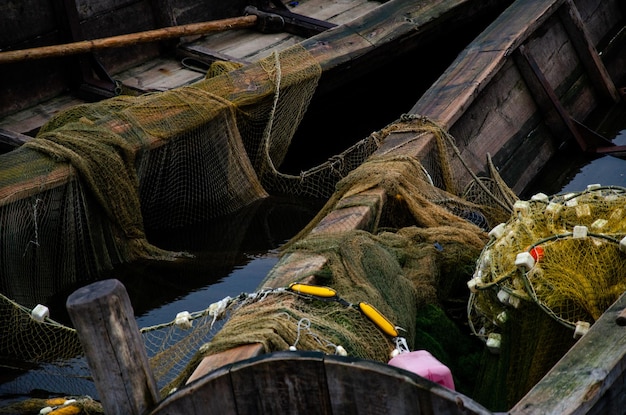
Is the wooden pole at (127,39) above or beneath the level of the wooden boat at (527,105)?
above

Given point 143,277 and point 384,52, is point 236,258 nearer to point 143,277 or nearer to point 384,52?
point 143,277

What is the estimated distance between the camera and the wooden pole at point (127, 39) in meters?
7.50

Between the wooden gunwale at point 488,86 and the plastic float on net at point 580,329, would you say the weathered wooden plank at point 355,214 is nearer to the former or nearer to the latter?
the wooden gunwale at point 488,86

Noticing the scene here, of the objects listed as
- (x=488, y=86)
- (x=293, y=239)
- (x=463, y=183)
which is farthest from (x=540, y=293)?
(x=488, y=86)

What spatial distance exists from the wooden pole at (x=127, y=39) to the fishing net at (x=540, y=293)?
437cm

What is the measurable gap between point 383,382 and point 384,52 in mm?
5610

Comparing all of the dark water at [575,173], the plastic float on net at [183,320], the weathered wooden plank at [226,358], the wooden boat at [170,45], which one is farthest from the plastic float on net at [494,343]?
the wooden boat at [170,45]

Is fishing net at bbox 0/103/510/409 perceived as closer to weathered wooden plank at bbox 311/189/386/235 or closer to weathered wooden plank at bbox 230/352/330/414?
weathered wooden plank at bbox 311/189/386/235

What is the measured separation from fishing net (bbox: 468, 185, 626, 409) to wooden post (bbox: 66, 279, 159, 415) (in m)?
1.76

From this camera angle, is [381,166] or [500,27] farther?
[500,27]

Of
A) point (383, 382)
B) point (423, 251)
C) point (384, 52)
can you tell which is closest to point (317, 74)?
point (384, 52)

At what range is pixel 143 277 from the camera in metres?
6.46

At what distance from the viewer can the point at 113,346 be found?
3262mm

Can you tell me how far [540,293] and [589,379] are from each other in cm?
90
